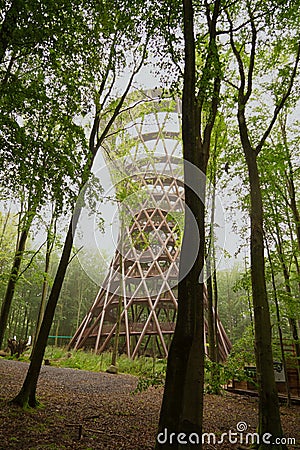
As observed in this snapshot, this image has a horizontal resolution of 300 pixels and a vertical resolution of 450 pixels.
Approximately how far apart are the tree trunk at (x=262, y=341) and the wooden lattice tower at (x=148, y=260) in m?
9.29

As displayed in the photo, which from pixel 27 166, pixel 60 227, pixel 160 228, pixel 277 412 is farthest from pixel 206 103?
pixel 160 228

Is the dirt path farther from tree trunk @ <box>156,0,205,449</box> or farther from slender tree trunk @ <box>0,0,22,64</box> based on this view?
slender tree trunk @ <box>0,0,22,64</box>

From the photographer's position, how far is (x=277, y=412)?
4145mm

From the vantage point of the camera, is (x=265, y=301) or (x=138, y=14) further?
(x=138, y=14)

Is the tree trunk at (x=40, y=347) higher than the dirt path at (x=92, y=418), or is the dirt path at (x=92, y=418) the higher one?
the tree trunk at (x=40, y=347)

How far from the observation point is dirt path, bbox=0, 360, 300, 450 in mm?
3898

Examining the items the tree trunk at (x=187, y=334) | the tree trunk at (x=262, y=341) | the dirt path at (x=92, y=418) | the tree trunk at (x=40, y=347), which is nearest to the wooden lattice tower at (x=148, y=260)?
the dirt path at (x=92, y=418)

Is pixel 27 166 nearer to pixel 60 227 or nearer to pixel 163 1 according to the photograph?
pixel 163 1

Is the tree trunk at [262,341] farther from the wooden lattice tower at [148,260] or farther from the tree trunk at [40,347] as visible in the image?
the wooden lattice tower at [148,260]

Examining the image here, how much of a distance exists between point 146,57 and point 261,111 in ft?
13.3

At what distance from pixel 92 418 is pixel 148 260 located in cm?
1524

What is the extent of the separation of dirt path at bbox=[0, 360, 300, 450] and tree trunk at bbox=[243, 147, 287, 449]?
0.80 metres

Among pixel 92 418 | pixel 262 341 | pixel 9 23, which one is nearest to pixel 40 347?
pixel 92 418

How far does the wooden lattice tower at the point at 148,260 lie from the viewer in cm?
1764
